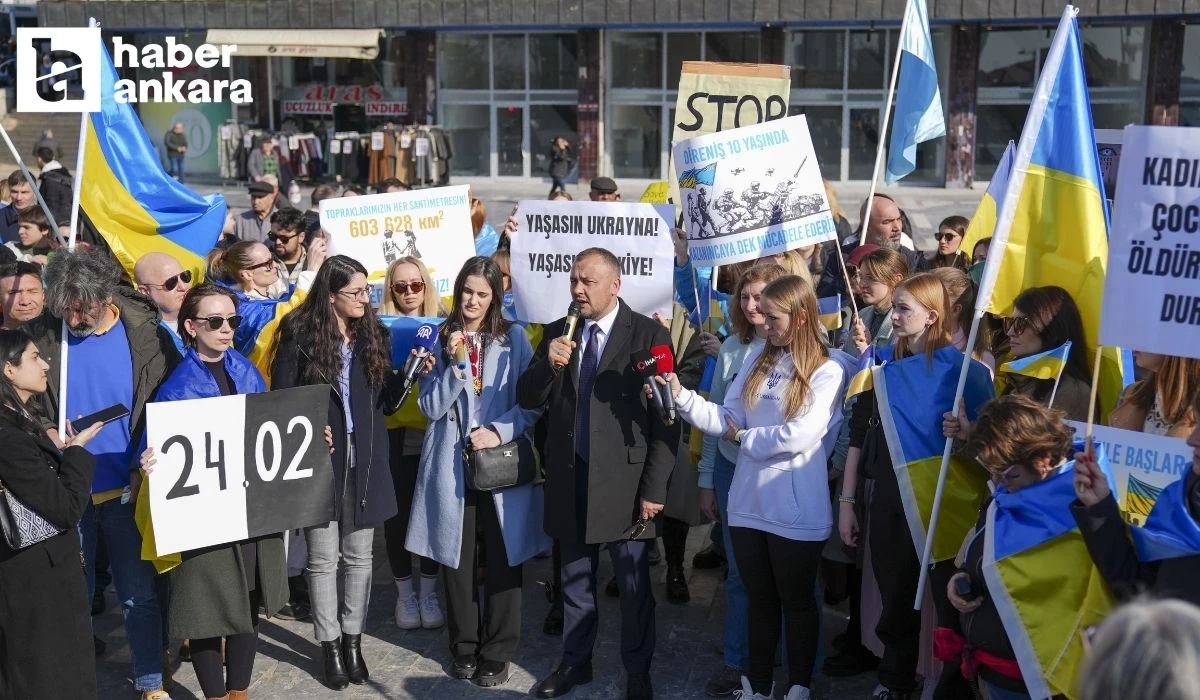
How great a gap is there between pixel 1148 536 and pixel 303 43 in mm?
25828

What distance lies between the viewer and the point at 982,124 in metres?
26.1

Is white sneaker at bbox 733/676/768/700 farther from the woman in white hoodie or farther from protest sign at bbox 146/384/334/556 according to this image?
protest sign at bbox 146/384/334/556

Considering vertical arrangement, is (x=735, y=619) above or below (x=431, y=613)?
above

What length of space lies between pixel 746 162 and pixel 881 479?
7.07 feet

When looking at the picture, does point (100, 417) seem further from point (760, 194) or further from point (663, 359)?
point (760, 194)

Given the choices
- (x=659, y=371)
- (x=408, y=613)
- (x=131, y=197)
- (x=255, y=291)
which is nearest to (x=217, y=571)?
(x=408, y=613)

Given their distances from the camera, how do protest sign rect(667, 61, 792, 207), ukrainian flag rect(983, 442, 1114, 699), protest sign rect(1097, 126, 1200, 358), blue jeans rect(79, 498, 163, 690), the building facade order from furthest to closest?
the building facade
protest sign rect(667, 61, 792, 207)
blue jeans rect(79, 498, 163, 690)
protest sign rect(1097, 126, 1200, 358)
ukrainian flag rect(983, 442, 1114, 699)

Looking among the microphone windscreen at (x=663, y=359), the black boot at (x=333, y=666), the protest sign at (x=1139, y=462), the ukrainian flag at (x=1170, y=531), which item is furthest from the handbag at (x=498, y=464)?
the ukrainian flag at (x=1170, y=531)

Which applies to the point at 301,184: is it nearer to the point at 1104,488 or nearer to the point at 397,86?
the point at 397,86

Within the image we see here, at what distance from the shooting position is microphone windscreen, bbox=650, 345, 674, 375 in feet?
16.6

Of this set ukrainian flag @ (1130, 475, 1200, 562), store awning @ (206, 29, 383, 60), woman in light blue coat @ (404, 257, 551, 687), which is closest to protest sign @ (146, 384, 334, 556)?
woman in light blue coat @ (404, 257, 551, 687)

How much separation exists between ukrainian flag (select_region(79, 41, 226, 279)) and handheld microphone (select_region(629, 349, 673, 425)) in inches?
115

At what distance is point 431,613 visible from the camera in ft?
20.1

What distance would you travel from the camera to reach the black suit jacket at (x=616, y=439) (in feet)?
17.0
